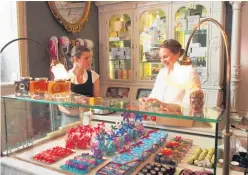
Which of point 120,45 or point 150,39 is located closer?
point 150,39

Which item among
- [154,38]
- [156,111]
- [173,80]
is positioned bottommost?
[156,111]

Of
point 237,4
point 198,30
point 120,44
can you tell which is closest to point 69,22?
point 120,44

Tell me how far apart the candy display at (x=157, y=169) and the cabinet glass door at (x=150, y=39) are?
8.52ft

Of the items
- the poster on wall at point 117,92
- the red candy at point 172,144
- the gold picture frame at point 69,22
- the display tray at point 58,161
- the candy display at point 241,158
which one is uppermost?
the gold picture frame at point 69,22

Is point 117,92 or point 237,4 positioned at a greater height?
point 237,4

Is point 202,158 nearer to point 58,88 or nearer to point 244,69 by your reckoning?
point 58,88

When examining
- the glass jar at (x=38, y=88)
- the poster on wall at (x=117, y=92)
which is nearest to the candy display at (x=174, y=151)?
the glass jar at (x=38, y=88)

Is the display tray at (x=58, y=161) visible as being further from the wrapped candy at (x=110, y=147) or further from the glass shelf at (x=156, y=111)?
the glass shelf at (x=156, y=111)

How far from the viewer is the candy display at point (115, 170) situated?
3.58 ft

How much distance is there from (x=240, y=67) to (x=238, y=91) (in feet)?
1.12

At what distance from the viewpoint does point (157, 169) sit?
1.10 meters

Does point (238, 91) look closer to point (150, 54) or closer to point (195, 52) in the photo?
point (195, 52)

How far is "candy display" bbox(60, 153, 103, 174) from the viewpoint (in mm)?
1145

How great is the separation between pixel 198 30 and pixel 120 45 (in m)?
1.28
